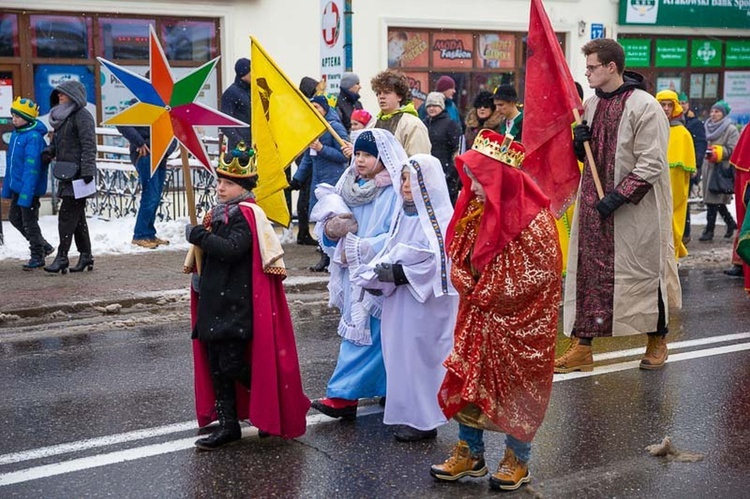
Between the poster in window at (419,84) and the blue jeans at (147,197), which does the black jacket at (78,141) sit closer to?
the blue jeans at (147,197)

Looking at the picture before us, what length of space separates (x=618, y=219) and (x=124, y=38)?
1122cm

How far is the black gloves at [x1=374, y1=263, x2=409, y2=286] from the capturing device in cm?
547

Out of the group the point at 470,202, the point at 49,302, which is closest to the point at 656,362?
the point at 470,202

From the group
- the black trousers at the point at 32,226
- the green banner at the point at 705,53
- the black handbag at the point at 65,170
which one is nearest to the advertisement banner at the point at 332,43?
the black handbag at the point at 65,170

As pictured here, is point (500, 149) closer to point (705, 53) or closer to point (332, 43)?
point (332, 43)

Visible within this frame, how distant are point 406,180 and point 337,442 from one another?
4.66 feet

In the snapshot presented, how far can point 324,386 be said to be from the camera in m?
6.80

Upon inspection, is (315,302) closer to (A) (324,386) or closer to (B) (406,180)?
(A) (324,386)

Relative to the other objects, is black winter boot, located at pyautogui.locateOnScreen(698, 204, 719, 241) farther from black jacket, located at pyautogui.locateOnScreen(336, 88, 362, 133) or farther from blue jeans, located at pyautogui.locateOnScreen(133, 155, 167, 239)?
blue jeans, located at pyautogui.locateOnScreen(133, 155, 167, 239)

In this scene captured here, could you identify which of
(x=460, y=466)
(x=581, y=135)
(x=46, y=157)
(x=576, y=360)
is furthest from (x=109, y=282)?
(x=460, y=466)

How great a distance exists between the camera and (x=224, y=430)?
552 centimetres

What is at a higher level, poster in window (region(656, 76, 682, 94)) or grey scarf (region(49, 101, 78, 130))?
poster in window (region(656, 76, 682, 94))

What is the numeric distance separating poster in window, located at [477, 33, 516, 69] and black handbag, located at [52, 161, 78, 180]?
10.7 meters

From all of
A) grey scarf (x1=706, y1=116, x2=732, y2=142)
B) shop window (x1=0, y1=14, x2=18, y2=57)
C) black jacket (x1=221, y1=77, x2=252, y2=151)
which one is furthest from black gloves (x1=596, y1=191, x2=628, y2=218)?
shop window (x1=0, y1=14, x2=18, y2=57)
